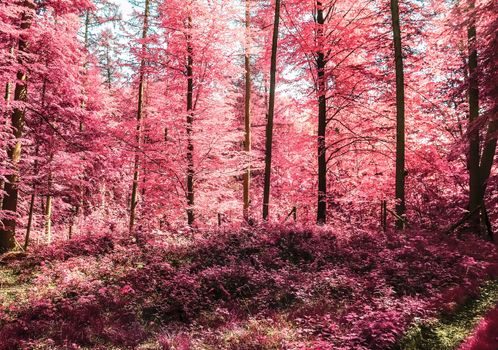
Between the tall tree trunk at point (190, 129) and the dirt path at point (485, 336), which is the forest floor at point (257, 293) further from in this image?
the tall tree trunk at point (190, 129)

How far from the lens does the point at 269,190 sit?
14.8 metres

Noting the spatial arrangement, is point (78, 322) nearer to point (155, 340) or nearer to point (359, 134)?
point (155, 340)

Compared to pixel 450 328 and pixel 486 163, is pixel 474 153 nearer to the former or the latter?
pixel 486 163

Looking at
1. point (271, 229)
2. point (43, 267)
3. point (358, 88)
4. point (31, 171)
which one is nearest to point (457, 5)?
point (358, 88)

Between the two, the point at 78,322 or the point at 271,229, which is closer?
the point at 78,322

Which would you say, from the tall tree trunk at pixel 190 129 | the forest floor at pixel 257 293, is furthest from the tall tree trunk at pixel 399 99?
the tall tree trunk at pixel 190 129

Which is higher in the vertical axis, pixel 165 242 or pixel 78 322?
pixel 165 242

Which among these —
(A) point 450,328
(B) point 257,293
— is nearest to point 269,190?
(B) point 257,293

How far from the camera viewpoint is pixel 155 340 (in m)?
7.46

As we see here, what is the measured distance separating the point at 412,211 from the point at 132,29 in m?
15.8

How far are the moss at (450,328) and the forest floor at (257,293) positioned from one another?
2 centimetres

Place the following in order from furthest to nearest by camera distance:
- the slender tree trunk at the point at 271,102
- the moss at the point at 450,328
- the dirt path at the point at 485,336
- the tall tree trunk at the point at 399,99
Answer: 1. the slender tree trunk at the point at 271,102
2. the tall tree trunk at the point at 399,99
3. the moss at the point at 450,328
4. the dirt path at the point at 485,336

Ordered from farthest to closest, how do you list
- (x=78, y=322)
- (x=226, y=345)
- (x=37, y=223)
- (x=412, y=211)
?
(x=37, y=223) < (x=412, y=211) < (x=78, y=322) < (x=226, y=345)

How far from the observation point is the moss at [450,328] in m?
6.20
